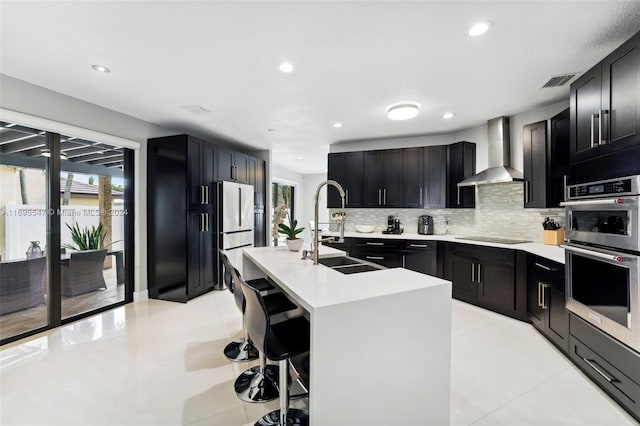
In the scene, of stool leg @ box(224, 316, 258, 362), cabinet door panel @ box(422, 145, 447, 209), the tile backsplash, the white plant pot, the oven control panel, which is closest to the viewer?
the oven control panel

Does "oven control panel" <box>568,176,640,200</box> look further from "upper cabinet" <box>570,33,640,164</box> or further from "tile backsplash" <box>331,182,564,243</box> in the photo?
"tile backsplash" <box>331,182,564,243</box>

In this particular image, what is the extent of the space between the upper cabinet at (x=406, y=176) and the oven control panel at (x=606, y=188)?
83.0 inches

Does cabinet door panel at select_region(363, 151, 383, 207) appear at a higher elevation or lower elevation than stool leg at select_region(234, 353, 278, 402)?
higher

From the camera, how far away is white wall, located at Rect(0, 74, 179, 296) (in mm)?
2746

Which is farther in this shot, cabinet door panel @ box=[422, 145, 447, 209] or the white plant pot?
cabinet door panel @ box=[422, 145, 447, 209]

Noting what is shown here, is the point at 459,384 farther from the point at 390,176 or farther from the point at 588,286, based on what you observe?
the point at 390,176

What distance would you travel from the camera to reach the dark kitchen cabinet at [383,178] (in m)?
4.83

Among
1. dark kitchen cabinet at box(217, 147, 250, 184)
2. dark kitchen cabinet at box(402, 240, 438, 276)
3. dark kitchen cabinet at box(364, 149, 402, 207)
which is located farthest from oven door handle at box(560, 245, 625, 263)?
dark kitchen cabinet at box(217, 147, 250, 184)

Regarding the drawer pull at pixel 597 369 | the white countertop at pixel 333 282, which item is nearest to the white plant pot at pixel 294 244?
the white countertop at pixel 333 282

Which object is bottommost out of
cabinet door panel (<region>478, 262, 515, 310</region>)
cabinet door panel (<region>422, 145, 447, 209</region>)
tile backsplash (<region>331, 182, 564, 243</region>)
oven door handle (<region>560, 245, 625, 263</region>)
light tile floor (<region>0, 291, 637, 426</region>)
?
light tile floor (<region>0, 291, 637, 426</region>)

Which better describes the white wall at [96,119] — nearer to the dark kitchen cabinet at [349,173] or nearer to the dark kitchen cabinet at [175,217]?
the dark kitchen cabinet at [175,217]

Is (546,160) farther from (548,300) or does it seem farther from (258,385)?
(258,385)

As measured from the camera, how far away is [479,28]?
199cm

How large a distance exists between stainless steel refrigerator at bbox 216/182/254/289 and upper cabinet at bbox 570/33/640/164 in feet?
13.3
